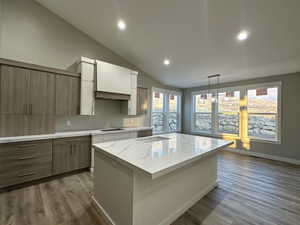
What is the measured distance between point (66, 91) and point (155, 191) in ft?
9.08

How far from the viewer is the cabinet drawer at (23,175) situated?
231 centimetres

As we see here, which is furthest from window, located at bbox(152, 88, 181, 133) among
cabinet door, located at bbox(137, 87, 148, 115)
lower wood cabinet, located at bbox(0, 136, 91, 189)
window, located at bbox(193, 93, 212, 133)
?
lower wood cabinet, located at bbox(0, 136, 91, 189)

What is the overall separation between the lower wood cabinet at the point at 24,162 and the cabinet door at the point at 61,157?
0.27 ft

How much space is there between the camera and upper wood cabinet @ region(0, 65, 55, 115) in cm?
241

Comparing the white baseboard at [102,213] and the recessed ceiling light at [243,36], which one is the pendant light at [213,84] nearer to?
the recessed ceiling light at [243,36]

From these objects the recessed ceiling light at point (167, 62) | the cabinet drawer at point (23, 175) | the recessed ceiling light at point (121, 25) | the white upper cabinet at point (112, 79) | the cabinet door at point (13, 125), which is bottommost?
the cabinet drawer at point (23, 175)

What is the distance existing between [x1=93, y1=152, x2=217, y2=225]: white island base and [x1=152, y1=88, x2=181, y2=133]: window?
11.9ft

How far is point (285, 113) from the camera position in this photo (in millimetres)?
4016

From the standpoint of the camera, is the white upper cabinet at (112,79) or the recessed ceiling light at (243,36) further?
the white upper cabinet at (112,79)

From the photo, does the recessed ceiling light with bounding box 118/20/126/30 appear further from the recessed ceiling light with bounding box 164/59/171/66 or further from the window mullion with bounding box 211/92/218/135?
the window mullion with bounding box 211/92/218/135

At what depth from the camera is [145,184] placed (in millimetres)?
1435

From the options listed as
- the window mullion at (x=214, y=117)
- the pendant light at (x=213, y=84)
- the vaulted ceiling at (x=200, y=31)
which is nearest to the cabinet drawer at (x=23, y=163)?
the vaulted ceiling at (x=200, y=31)

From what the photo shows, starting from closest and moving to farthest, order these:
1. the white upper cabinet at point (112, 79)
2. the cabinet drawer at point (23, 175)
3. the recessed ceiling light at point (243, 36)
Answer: the cabinet drawer at point (23, 175), the recessed ceiling light at point (243, 36), the white upper cabinet at point (112, 79)

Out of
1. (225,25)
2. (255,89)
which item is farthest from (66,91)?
(255,89)
